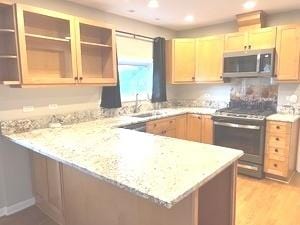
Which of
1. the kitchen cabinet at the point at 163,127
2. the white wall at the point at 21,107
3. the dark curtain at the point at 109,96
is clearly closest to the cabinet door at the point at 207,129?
the kitchen cabinet at the point at 163,127

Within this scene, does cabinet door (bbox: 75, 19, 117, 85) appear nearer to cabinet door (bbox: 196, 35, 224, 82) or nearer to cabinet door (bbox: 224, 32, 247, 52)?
cabinet door (bbox: 196, 35, 224, 82)

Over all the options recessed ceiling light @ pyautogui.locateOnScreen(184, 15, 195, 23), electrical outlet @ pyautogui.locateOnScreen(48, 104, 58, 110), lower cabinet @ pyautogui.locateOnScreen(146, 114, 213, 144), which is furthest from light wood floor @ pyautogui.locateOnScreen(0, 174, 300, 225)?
recessed ceiling light @ pyautogui.locateOnScreen(184, 15, 195, 23)

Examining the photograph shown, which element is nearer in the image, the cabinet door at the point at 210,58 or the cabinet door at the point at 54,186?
the cabinet door at the point at 54,186

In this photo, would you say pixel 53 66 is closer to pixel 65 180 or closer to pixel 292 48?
pixel 65 180

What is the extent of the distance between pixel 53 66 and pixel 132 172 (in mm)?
1981

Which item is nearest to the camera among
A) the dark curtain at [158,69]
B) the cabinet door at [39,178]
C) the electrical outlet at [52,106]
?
the cabinet door at [39,178]

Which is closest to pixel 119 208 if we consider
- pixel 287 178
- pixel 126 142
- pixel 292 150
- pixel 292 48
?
pixel 126 142

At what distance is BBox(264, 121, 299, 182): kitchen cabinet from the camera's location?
327 centimetres

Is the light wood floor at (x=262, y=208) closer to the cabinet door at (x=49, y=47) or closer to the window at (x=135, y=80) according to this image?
the cabinet door at (x=49, y=47)

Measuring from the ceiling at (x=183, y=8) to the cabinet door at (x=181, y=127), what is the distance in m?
1.73

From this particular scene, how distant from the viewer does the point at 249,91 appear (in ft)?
13.6

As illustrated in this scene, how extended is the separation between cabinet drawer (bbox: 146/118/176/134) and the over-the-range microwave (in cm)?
123

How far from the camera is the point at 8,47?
2.41m

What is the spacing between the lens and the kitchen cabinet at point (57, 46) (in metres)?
2.37
